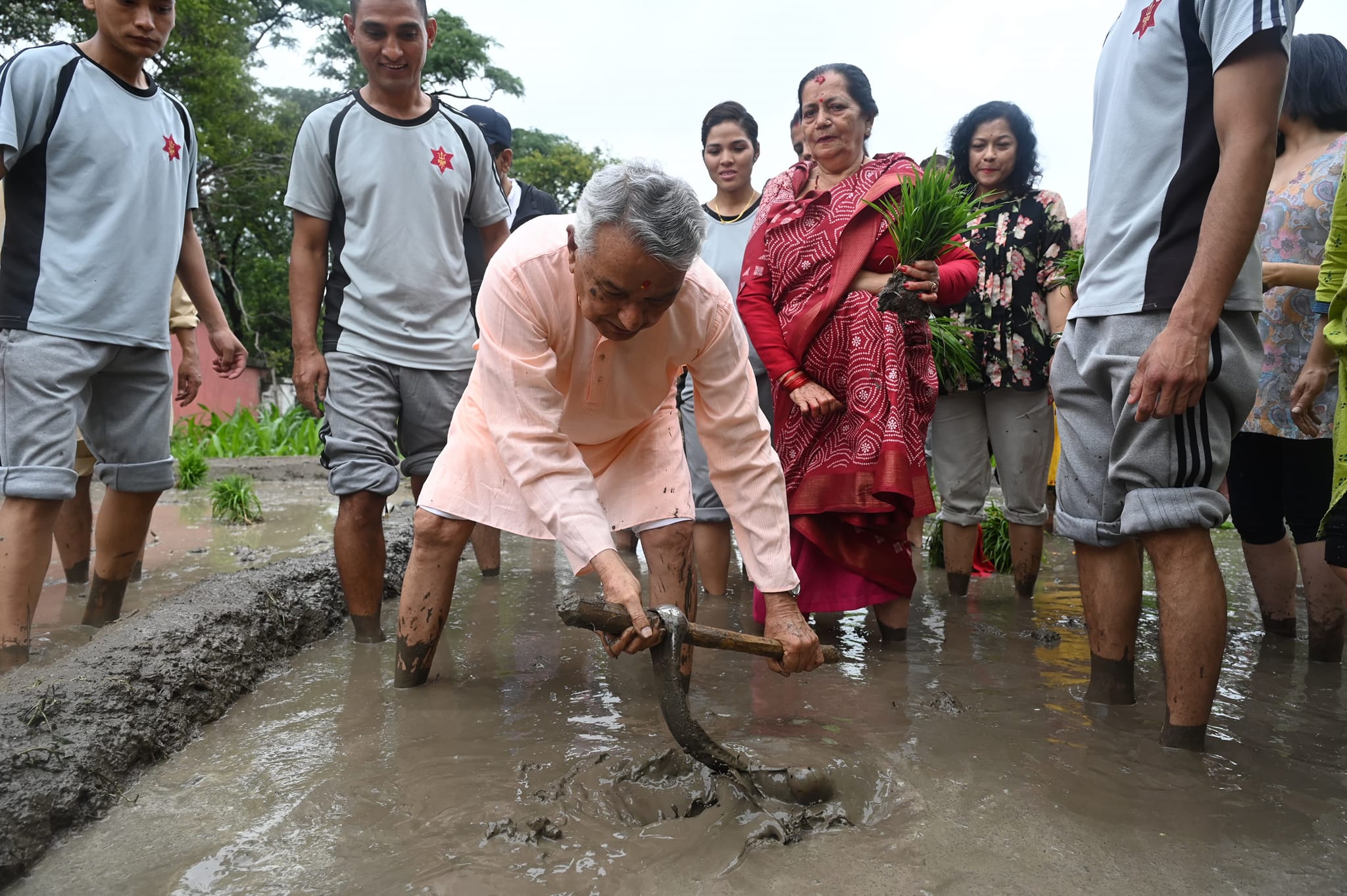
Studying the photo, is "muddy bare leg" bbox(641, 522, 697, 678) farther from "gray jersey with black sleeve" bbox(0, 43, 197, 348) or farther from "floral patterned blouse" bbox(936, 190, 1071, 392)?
"floral patterned blouse" bbox(936, 190, 1071, 392)

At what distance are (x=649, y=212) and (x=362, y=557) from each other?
1756mm

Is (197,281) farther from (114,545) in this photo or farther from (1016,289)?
(1016,289)

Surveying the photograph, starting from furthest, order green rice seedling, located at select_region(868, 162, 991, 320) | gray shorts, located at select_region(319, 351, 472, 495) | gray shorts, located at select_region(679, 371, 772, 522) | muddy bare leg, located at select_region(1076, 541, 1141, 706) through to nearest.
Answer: gray shorts, located at select_region(679, 371, 772, 522) → green rice seedling, located at select_region(868, 162, 991, 320) → gray shorts, located at select_region(319, 351, 472, 495) → muddy bare leg, located at select_region(1076, 541, 1141, 706)

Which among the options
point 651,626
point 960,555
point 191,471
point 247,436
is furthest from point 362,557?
point 247,436

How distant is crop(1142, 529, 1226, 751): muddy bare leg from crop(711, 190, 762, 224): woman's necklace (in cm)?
281

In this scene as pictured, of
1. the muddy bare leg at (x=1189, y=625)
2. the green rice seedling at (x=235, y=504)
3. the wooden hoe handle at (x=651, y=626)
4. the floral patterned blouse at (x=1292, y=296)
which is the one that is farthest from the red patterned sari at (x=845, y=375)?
the green rice seedling at (x=235, y=504)

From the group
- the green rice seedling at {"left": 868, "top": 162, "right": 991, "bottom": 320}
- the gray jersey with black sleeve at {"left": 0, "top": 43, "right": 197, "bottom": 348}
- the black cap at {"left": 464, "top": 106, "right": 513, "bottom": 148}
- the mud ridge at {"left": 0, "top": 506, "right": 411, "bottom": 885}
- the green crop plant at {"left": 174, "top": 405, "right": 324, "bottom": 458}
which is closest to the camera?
the mud ridge at {"left": 0, "top": 506, "right": 411, "bottom": 885}

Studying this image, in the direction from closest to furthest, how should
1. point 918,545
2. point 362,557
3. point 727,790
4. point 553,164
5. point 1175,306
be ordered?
point 727,790 < point 1175,306 < point 362,557 < point 918,545 < point 553,164

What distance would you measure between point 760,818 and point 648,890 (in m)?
0.32

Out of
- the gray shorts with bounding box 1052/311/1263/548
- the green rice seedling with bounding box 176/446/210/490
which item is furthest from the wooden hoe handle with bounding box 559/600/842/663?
the green rice seedling with bounding box 176/446/210/490

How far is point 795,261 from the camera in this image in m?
3.69

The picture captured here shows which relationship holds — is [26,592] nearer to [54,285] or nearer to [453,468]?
[54,285]

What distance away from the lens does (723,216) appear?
484cm

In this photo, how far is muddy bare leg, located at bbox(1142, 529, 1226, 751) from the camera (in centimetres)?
231
